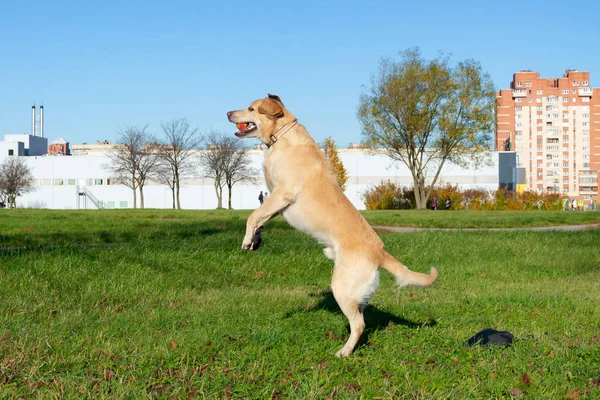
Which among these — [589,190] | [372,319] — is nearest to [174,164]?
[372,319]

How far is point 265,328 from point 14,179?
2825 inches

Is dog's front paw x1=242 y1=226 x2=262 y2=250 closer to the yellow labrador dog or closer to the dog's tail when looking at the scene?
the yellow labrador dog

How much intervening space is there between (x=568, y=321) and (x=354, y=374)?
284 cm

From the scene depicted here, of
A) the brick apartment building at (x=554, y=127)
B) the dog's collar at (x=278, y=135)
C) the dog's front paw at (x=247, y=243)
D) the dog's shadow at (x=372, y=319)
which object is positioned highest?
the brick apartment building at (x=554, y=127)

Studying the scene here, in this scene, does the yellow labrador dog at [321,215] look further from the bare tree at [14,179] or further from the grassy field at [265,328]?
the bare tree at [14,179]

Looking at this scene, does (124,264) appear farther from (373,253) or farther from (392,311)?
(373,253)

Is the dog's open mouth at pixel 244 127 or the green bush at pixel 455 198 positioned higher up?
the dog's open mouth at pixel 244 127

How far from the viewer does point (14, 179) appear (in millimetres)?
69688

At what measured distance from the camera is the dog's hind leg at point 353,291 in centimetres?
495

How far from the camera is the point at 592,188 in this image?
171 meters

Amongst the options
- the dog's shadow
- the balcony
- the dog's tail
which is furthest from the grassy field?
the balcony

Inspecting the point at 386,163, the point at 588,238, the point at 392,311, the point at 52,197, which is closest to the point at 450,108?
the point at 386,163

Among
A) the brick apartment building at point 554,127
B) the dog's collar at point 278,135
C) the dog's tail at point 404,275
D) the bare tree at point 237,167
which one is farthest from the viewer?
the brick apartment building at point 554,127

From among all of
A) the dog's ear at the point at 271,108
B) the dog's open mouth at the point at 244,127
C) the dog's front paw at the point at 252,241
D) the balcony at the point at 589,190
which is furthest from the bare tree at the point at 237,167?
the balcony at the point at 589,190
